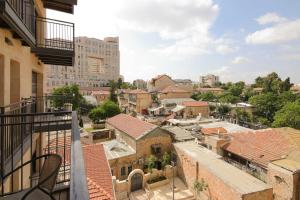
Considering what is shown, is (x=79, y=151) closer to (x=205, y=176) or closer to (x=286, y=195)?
(x=286, y=195)

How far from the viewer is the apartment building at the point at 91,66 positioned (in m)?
92.0

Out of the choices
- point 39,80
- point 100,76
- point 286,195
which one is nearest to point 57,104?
point 39,80

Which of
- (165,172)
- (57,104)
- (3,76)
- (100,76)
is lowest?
(165,172)

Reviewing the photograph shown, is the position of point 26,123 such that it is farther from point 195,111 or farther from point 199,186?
point 195,111

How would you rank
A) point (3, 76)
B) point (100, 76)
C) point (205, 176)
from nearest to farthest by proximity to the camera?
point (3, 76), point (205, 176), point (100, 76)

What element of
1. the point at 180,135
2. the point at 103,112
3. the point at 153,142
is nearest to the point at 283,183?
the point at 180,135

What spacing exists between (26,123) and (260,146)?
1899 centimetres

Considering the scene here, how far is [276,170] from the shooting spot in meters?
13.9

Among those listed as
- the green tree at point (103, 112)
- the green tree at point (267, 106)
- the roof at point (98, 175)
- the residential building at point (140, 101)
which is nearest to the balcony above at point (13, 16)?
the roof at point (98, 175)

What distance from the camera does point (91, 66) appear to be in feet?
340

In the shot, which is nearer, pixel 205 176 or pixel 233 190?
pixel 233 190

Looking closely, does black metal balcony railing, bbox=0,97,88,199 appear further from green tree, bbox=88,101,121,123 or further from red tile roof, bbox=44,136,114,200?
green tree, bbox=88,101,121,123

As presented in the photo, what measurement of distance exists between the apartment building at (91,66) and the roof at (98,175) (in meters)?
80.0

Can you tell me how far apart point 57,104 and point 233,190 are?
42.7 feet
